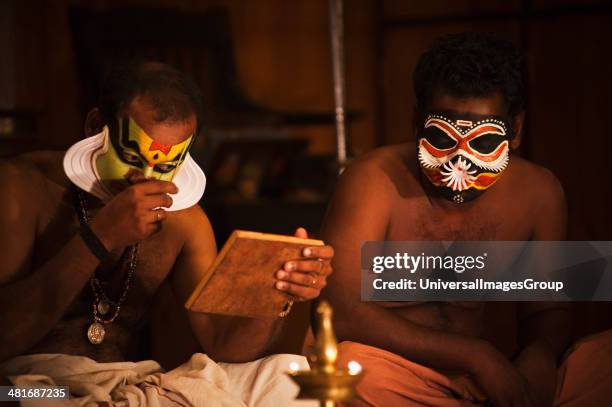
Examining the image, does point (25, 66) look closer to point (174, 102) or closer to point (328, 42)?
point (174, 102)

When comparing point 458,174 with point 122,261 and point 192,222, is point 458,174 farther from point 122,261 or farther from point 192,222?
point 122,261

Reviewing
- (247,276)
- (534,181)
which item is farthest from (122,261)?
(534,181)

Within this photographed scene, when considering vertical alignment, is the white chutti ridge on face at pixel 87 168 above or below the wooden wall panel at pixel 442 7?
above

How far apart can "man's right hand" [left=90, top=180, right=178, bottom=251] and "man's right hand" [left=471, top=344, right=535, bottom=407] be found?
0.69 metres

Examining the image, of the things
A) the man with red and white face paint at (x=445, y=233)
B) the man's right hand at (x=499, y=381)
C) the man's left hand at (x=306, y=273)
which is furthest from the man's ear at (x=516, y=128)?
the man's left hand at (x=306, y=273)

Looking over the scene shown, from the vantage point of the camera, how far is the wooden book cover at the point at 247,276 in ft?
5.08

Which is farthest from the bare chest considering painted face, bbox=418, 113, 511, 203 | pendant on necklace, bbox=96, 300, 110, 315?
pendant on necklace, bbox=96, 300, 110, 315

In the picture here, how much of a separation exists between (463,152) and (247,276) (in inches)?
21.1

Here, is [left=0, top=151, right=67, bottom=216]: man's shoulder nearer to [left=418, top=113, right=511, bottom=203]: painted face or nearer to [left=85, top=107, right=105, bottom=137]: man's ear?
[left=85, top=107, right=105, bottom=137]: man's ear

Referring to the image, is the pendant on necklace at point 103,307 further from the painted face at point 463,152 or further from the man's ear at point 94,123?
the painted face at point 463,152

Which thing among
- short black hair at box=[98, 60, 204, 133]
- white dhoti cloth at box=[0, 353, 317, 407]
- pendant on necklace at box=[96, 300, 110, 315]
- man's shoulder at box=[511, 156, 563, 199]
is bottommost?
white dhoti cloth at box=[0, 353, 317, 407]

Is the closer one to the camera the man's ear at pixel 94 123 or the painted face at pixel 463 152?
the man's ear at pixel 94 123

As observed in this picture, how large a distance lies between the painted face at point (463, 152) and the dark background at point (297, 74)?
20.1 inches

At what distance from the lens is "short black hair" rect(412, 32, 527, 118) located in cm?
189
